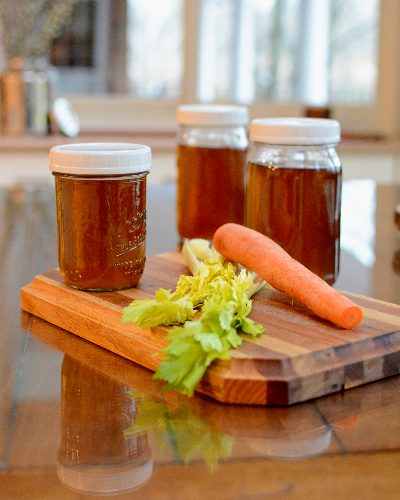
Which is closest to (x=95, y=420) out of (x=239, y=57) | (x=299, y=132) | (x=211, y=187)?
(x=299, y=132)

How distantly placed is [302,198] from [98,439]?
21.1 inches

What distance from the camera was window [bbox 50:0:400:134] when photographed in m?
3.88

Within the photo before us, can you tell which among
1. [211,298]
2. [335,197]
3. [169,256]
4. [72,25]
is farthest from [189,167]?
[72,25]

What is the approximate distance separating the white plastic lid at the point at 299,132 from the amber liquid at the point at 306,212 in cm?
5

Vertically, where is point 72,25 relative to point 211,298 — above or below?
above

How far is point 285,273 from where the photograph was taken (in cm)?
100

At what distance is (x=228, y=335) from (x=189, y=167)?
2.02 ft

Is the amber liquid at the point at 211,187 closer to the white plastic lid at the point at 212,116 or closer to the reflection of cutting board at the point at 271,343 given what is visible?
the white plastic lid at the point at 212,116

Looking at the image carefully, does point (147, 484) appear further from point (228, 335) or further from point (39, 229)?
point (39, 229)

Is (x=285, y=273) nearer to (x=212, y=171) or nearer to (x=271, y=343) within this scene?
(x=271, y=343)

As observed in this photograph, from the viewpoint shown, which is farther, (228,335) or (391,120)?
(391,120)

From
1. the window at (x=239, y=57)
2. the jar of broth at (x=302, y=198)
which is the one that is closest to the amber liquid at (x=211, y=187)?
the jar of broth at (x=302, y=198)

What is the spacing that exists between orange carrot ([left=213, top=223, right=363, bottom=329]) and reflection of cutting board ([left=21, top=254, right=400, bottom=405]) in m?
0.02

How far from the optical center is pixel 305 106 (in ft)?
12.8
